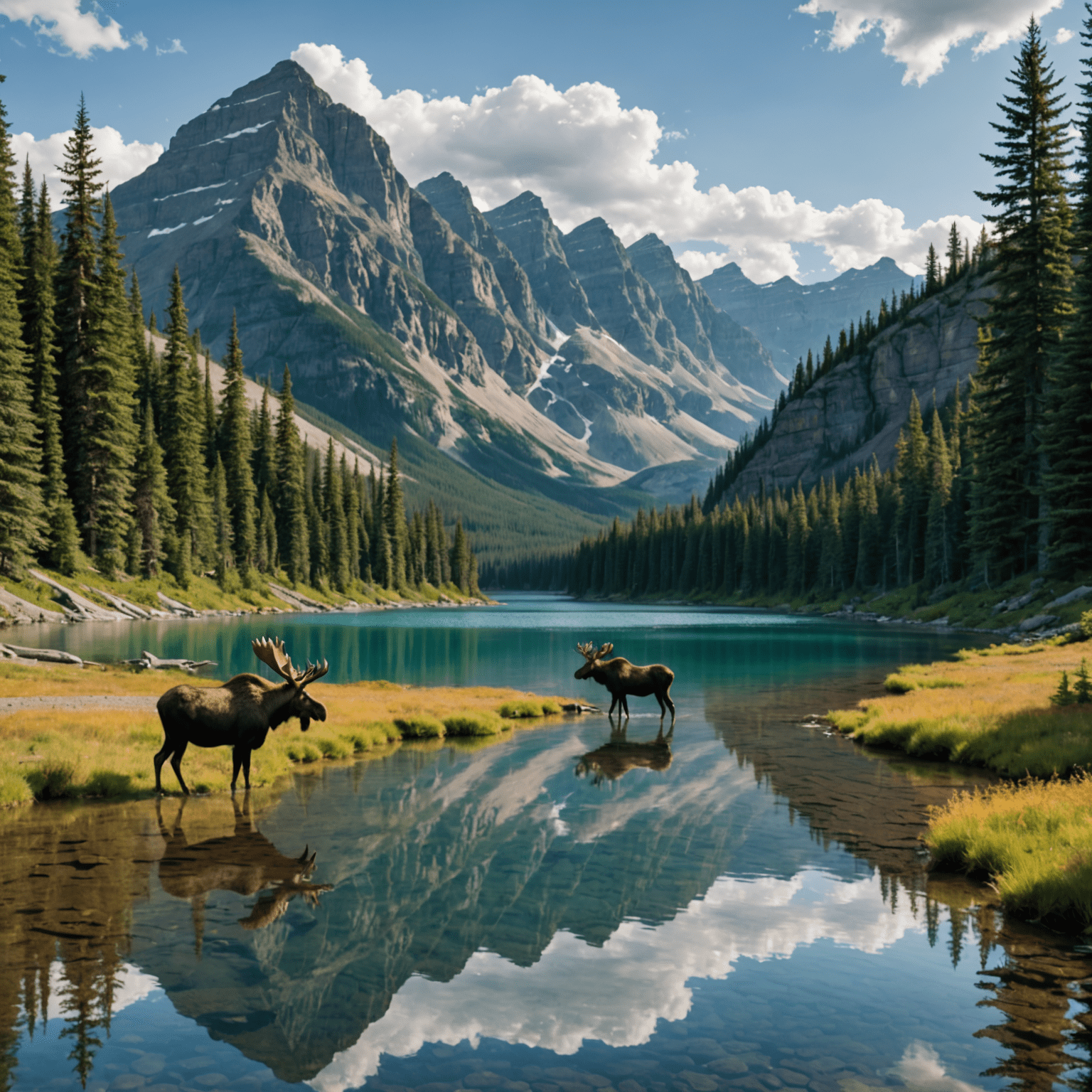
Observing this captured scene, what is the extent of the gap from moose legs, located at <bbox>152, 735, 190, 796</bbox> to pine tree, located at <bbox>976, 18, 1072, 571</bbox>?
58.8 m

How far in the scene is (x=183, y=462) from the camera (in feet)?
320

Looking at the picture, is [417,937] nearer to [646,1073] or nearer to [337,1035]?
[337,1035]

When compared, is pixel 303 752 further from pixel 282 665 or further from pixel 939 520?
pixel 939 520

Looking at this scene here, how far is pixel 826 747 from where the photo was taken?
26297 millimetres

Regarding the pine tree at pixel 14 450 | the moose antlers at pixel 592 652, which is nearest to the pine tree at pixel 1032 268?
the moose antlers at pixel 592 652

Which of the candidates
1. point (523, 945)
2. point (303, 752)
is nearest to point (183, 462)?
point (303, 752)

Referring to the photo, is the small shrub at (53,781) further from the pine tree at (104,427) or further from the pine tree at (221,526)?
the pine tree at (221,526)

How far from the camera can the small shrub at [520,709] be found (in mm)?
33312

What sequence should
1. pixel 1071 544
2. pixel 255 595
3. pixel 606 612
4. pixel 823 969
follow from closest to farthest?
pixel 823 969
pixel 1071 544
pixel 255 595
pixel 606 612

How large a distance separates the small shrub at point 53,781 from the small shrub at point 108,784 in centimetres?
37

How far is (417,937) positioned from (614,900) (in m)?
3.24

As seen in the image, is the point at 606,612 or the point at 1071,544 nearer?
the point at 1071,544

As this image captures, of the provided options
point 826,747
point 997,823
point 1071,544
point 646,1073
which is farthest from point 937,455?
point 646,1073

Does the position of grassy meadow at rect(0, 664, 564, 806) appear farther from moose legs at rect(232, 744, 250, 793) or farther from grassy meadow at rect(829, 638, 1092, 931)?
grassy meadow at rect(829, 638, 1092, 931)
